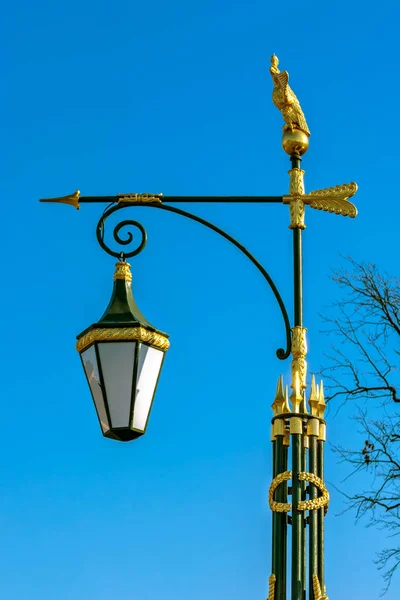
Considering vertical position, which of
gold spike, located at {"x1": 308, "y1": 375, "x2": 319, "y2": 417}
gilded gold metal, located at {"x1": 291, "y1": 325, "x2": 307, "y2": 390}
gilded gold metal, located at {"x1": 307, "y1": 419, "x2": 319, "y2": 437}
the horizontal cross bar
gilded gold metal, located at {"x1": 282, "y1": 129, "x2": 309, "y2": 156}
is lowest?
gilded gold metal, located at {"x1": 307, "y1": 419, "x2": 319, "y2": 437}

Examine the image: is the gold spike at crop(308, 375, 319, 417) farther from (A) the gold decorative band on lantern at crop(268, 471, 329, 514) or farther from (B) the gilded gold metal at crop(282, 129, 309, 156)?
(B) the gilded gold metal at crop(282, 129, 309, 156)

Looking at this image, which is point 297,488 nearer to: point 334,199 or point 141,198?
point 334,199

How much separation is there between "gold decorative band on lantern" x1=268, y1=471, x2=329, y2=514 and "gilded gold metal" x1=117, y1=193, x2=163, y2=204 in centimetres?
191

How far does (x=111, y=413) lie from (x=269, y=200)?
1881 mm

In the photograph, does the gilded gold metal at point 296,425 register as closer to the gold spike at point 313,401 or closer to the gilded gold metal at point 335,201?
the gold spike at point 313,401

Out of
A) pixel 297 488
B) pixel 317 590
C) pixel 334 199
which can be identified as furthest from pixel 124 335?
pixel 334 199

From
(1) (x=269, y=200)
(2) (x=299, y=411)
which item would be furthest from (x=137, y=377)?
(1) (x=269, y=200)

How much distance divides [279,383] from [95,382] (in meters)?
1.14

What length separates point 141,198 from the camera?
8.50 meters

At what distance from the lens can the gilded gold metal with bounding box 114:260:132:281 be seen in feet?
26.2

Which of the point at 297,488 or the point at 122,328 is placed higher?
the point at 122,328

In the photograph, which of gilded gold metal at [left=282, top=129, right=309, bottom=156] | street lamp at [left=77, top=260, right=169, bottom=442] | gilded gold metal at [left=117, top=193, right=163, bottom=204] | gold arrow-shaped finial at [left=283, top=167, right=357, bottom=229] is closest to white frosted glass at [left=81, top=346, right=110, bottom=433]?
street lamp at [left=77, top=260, right=169, bottom=442]

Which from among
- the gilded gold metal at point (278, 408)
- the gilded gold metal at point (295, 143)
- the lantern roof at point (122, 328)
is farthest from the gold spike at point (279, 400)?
the gilded gold metal at point (295, 143)

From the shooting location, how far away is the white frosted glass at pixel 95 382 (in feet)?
24.0
